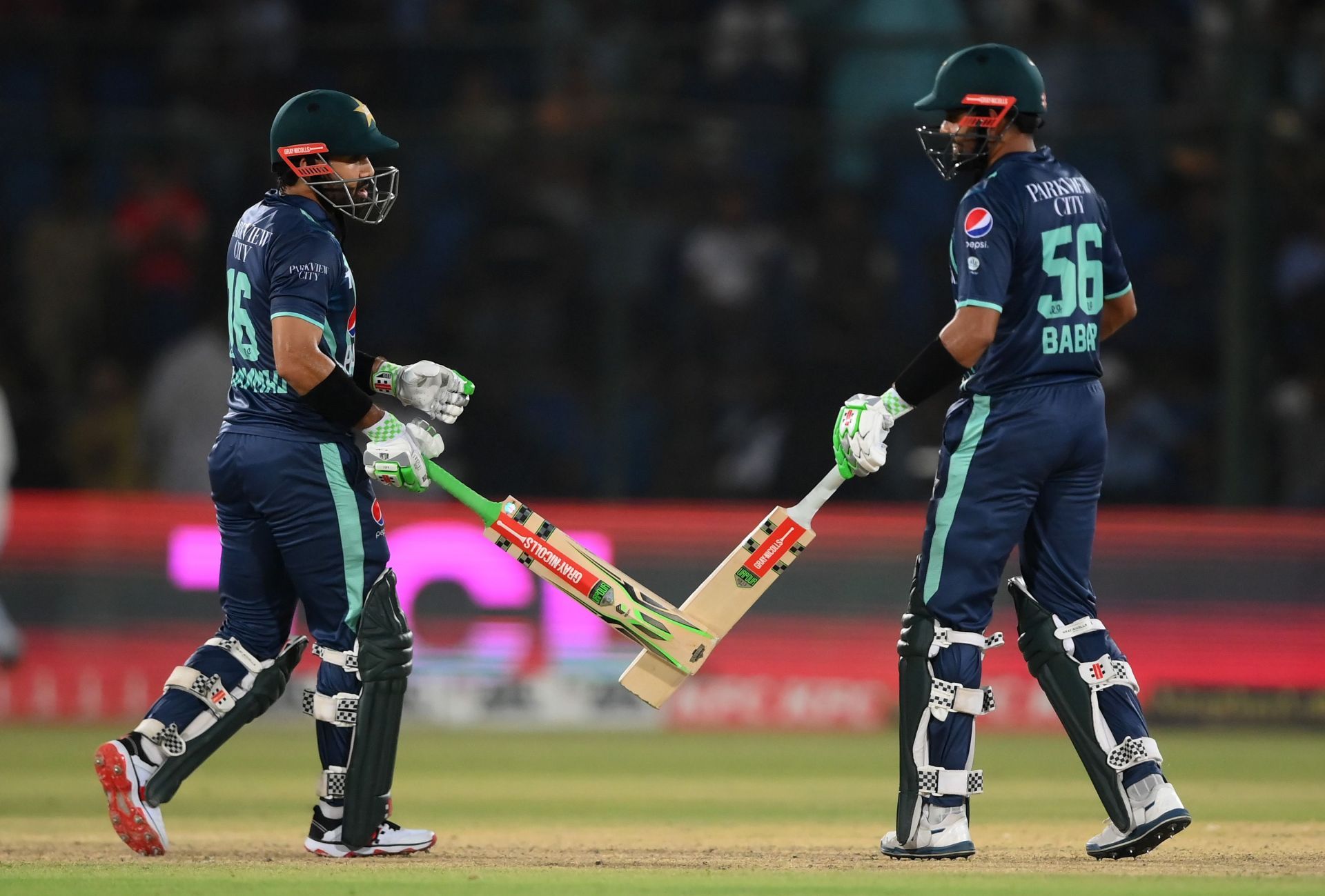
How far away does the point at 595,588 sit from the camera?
21.0 ft

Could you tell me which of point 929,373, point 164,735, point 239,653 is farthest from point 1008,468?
point 164,735

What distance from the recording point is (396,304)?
39.6ft

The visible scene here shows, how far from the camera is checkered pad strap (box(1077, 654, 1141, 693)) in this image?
6168mm

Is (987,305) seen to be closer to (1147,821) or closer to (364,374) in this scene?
(1147,821)

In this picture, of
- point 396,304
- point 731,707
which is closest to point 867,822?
point 731,707

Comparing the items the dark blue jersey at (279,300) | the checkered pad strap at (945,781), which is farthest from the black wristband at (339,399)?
the checkered pad strap at (945,781)

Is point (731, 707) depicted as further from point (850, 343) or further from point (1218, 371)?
point (1218, 371)

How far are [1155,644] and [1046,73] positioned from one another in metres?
3.41

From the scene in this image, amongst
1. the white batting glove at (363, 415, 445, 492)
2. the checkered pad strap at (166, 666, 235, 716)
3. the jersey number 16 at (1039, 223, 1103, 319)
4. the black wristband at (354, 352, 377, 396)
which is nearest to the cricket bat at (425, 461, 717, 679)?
the white batting glove at (363, 415, 445, 492)

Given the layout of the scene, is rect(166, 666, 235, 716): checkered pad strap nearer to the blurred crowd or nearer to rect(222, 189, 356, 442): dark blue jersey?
rect(222, 189, 356, 442): dark blue jersey

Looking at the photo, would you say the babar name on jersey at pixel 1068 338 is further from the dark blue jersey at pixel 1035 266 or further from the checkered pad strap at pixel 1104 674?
the checkered pad strap at pixel 1104 674

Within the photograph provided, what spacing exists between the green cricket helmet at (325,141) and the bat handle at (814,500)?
5.39 ft

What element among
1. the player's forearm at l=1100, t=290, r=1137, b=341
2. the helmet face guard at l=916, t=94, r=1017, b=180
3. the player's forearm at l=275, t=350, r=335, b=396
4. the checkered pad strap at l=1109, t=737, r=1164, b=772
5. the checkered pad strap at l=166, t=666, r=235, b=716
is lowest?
the checkered pad strap at l=1109, t=737, r=1164, b=772

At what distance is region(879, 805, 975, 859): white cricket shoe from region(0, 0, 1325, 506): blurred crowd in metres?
5.52
